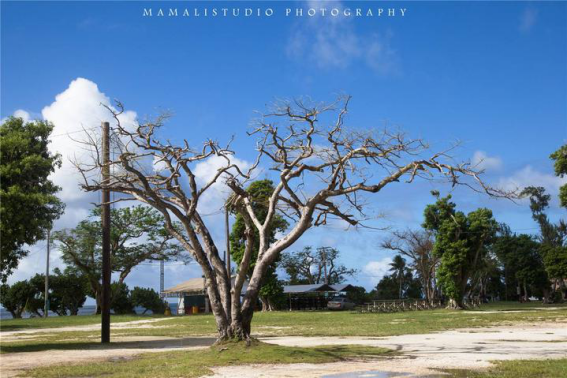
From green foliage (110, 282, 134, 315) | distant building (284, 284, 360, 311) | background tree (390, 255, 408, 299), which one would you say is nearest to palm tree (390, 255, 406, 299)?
background tree (390, 255, 408, 299)

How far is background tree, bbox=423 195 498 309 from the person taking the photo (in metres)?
43.2

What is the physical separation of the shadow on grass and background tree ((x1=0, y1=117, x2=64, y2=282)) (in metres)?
2.45

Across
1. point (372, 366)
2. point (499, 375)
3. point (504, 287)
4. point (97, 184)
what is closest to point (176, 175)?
point (97, 184)

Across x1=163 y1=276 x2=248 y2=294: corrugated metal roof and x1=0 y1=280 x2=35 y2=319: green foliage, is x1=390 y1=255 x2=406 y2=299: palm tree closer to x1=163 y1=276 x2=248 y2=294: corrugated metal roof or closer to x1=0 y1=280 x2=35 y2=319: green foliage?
x1=163 y1=276 x2=248 y2=294: corrugated metal roof

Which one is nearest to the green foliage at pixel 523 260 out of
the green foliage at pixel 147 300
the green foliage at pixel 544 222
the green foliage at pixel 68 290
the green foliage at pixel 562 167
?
the green foliage at pixel 544 222

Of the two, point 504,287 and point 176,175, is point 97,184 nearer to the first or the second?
point 176,175

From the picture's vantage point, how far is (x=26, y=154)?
19703 millimetres

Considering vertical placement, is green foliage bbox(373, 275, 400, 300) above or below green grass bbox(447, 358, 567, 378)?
above

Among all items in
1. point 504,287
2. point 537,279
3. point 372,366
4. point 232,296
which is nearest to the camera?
point 372,366

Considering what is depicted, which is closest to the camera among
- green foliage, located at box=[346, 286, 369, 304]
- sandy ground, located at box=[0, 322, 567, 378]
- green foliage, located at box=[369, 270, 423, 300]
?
sandy ground, located at box=[0, 322, 567, 378]

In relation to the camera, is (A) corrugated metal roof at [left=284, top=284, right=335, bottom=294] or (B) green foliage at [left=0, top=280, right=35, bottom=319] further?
(A) corrugated metal roof at [left=284, top=284, right=335, bottom=294]

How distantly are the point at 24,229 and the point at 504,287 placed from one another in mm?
72466

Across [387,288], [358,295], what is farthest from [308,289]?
[387,288]

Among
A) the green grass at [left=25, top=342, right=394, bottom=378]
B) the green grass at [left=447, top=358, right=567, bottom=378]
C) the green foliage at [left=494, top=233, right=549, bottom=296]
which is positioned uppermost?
the green foliage at [left=494, top=233, right=549, bottom=296]
